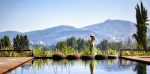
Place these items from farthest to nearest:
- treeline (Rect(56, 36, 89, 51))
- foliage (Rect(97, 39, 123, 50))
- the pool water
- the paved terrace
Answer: foliage (Rect(97, 39, 123, 50)), treeline (Rect(56, 36, 89, 51)), the pool water, the paved terrace

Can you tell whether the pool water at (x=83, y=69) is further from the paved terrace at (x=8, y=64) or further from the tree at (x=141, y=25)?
the tree at (x=141, y=25)

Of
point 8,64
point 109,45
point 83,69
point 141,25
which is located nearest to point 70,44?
point 109,45

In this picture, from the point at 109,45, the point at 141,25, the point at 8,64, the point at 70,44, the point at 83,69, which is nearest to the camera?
the point at 83,69

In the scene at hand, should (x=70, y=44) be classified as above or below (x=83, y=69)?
above

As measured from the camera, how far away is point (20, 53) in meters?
29.9

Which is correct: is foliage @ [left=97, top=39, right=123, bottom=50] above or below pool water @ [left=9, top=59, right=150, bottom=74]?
above

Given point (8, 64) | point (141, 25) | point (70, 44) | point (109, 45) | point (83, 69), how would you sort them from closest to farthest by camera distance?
point (83, 69)
point (8, 64)
point (141, 25)
point (70, 44)
point (109, 45)

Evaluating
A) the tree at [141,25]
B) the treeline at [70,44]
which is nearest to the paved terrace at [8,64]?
the treeline at [70,44]

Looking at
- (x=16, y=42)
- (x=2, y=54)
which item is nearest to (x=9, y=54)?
(x=2, y=54)

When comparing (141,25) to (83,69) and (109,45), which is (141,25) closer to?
(83,69)

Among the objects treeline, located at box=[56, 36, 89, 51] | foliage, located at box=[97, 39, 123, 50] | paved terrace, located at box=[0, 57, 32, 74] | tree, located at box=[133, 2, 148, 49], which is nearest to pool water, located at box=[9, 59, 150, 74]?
paved terrace, located at box=[0, 57, 32, 74]

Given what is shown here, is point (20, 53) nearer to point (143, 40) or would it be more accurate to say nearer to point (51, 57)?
point (51, 57)

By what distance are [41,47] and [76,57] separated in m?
5.38

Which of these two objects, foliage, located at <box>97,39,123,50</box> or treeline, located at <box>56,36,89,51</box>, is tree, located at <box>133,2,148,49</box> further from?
foliage, located at <box>97,39,123,50</box>
